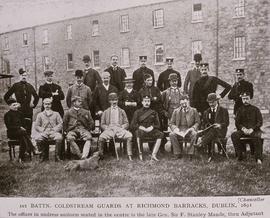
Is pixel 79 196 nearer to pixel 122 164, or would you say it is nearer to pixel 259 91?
pixel 122 164

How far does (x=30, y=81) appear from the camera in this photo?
3.43 metres

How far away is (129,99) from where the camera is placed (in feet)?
11.5

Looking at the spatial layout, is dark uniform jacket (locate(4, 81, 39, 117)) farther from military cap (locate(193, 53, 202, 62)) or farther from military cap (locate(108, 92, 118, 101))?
military cap (locate(193, 53, 202, 62))

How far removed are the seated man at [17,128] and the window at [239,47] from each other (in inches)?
68.4

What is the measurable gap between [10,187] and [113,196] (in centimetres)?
76

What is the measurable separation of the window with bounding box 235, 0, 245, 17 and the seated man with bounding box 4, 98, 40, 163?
184cm

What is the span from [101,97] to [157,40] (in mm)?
674

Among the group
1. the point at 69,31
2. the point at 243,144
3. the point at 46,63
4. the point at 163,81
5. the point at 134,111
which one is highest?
the point at 69,31

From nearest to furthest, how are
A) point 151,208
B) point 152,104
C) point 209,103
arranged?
point 151,208 → point 209,103 → point 152,104

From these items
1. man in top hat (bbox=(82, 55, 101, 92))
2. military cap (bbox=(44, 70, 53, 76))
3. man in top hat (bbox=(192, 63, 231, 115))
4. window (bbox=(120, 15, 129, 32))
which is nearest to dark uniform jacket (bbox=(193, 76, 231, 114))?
man in top hat (bbox=(192, 63, 231, 115))

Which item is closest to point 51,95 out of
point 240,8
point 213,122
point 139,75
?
point 139,75

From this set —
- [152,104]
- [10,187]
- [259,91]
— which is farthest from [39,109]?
[259,91]

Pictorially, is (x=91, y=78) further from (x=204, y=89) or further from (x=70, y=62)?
(x=204, y=89)

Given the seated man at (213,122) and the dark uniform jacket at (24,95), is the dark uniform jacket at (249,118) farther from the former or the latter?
the dark uniform jacket at (24,95)
